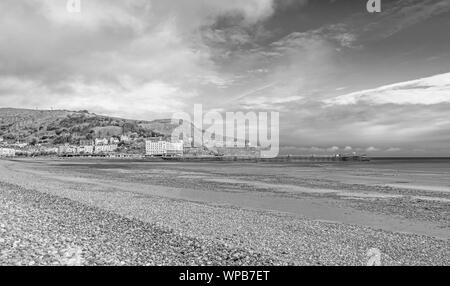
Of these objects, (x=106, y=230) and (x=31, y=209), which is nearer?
(x=106, y=230)

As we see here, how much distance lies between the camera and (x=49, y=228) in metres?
13.8

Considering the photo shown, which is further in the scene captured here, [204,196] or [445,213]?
[204,196]

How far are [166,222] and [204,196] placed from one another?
1352 centimetres

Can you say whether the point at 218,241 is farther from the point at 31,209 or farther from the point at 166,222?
the point at 31,209

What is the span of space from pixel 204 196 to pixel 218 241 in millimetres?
17163

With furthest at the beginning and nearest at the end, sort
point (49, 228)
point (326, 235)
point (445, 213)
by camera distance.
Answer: point (445, 213) → point (326, 235) → point (49, 228)

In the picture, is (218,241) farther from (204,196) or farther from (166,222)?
(204,196)

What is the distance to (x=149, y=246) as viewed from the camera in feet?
40.6
